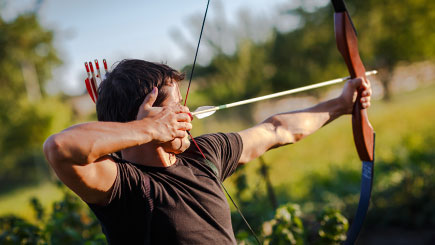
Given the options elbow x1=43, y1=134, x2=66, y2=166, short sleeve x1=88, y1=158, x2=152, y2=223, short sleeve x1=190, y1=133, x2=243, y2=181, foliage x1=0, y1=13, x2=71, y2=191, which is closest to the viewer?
elbow x1=43, y1=134, x2=66, y2=166

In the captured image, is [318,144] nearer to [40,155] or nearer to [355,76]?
[355,76]

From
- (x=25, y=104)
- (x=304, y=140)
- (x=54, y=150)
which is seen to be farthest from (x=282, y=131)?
(x=25, y=104)

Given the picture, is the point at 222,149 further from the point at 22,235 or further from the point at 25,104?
the point at 25,104

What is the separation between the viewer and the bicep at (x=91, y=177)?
979mm

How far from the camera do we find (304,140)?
8.52 m

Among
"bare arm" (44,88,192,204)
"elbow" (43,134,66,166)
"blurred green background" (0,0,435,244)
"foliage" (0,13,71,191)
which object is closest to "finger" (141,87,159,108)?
"bare arm" (44,88,192,204)

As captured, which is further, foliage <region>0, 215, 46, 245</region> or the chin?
foliage <region>0, 215, 46, 245</region>

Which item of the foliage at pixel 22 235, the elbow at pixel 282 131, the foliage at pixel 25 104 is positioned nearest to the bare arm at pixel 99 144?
the elbow at pixel 282 131

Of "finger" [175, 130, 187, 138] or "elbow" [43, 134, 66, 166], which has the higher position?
"elbow" [43, 134, 66, 166]

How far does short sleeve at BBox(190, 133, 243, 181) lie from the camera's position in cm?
141

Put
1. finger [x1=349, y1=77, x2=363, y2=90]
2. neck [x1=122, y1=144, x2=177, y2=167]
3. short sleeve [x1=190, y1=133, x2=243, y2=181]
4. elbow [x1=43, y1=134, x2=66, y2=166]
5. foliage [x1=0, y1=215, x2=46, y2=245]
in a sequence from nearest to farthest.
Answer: elbow [x1=43, y1=134, x2=66, y2=166], neck [x1=122, y1=144, x2=177, y2=167], short sleeve [x1=190, y1=133, x2=243, y2=181], finger [x1=349, y1=77, x2=363, y2=90], foliage [x1=0, y1=215, x2=46, y2=245]

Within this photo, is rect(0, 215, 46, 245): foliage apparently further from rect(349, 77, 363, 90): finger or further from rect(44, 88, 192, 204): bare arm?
rect(349, 77, 363, 90): finger

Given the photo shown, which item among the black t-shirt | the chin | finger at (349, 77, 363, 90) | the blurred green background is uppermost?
the chin

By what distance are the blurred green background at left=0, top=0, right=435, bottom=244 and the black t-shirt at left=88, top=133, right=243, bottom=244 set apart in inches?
21.2
